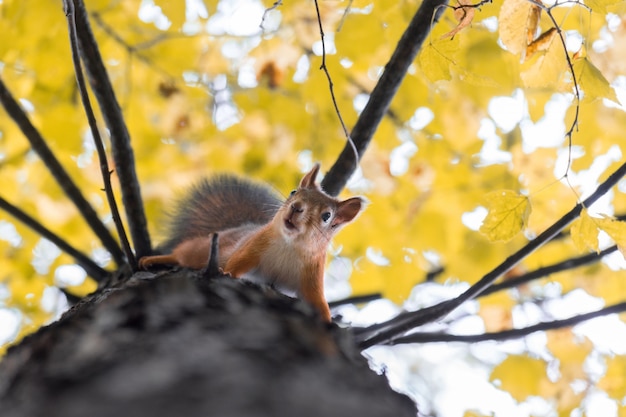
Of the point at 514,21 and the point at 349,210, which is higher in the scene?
the point at 349,210

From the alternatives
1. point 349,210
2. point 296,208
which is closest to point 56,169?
point 296,208

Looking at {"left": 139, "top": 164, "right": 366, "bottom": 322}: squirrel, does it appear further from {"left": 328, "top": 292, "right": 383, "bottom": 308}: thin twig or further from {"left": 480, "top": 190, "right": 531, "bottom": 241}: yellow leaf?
{"left": 480, "top": 190, "right": 531, "bottom": 241}: yellow leaf

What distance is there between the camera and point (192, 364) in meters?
0.77

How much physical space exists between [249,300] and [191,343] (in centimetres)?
29

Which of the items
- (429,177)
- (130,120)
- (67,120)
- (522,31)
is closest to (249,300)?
(522,31)

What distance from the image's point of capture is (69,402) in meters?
0.70

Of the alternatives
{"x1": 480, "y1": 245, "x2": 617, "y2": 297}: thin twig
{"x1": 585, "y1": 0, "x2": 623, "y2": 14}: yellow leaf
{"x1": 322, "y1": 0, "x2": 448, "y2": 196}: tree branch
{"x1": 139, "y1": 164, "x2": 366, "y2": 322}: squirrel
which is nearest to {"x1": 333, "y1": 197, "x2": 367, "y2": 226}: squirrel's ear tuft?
{"x1": 139, "y1": 164, "x2": 366, "y2": 322}: squirrel

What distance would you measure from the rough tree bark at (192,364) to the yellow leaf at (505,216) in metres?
0.79

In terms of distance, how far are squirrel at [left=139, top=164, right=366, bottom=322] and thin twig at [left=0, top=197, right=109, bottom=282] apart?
23cm

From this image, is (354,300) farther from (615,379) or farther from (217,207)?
(615,379)

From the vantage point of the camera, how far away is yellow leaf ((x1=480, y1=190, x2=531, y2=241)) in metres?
1.72

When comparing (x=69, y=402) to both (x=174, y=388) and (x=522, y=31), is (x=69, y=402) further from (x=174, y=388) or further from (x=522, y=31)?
(x=522, y=31)

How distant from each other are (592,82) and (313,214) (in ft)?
4.36

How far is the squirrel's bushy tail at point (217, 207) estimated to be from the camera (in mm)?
2910
